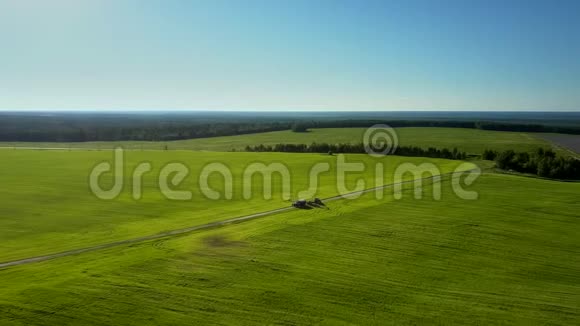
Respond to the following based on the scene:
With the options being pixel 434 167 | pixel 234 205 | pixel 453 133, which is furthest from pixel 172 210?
pixel 453 133

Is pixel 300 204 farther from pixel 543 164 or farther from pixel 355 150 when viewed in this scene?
pixel 355 150

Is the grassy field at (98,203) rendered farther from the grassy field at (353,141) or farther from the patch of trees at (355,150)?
the grassy field at (353,141)

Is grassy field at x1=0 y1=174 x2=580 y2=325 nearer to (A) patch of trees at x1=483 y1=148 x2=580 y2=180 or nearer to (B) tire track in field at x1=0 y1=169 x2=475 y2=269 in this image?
(B) tire track in field at x1=0 y1=169 x2=475 y2=269

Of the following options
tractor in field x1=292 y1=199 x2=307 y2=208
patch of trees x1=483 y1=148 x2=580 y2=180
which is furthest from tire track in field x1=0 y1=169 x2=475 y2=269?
patch of trees x1=483 y1=148 x2=580 y2=180

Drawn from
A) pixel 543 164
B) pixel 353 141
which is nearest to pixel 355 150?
pixel 353 141

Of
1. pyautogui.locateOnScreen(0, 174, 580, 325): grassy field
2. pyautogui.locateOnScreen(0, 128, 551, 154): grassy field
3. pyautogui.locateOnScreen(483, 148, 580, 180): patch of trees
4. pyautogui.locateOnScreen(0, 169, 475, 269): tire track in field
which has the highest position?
pyautogui.locateOnScreen(0, 128, 551, 154): grassy field

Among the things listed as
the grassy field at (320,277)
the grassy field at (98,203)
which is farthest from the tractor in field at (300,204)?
the grassy field at (320,277)

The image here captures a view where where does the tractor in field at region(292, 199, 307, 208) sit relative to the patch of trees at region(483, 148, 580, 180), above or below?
below
